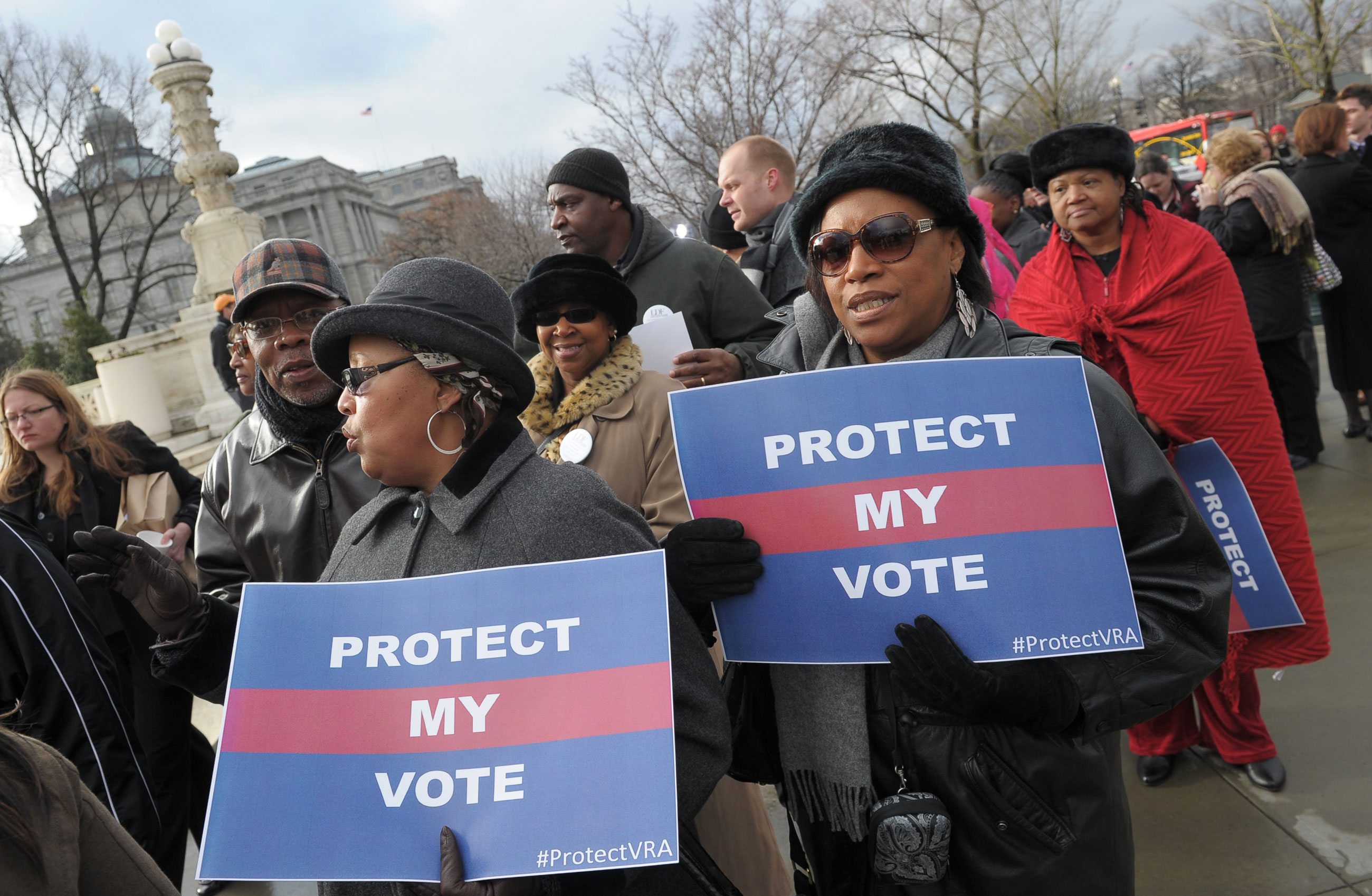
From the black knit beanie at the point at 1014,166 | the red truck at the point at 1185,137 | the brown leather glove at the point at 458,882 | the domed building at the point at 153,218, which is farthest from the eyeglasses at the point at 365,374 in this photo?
the red truck at the point at 1185,137

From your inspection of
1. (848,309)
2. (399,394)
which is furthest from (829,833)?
(399,394)

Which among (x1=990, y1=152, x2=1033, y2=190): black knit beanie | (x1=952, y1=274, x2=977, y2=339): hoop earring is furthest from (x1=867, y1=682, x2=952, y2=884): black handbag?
(x1=990, y1=152, x2=1033, y2=190): black knit beanie

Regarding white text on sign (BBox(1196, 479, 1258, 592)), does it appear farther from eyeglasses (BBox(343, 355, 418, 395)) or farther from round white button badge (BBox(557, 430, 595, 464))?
eyeglasses (BBox(343, 355, 418, 395))

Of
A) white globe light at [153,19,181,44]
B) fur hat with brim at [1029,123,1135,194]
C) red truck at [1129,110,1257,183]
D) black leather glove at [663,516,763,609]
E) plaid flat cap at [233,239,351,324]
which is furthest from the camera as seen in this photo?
red truck at [1129,110,1257,183]

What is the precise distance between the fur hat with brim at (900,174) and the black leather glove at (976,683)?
0.83m

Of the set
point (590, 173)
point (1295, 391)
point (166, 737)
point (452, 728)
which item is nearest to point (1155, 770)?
point (452, 728)

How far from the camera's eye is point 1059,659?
65.7 inches

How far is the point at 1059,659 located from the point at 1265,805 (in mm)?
2273

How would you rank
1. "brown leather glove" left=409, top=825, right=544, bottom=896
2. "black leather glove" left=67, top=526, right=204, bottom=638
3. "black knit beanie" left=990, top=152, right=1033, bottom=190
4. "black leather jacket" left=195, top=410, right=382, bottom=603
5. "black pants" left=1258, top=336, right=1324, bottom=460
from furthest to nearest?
"black knit beanie" left=990, top=152, right=1033, bottom=190 < "black pants" left=1258, top=336, right=1324, bottom=460 < "black leather jacket" left=195, top=410, right=382, bottom=603 < "black leather glove" left=67, top=526, right=204, bottom=638 < "brown leather glove" left=409, top=825, right=544, bottom=896

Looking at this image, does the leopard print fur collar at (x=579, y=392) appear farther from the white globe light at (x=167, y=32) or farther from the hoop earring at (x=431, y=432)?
the white globe light at (x=167, y=32)

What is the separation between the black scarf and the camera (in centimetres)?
261

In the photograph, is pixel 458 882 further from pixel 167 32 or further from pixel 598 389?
pixel 167 32

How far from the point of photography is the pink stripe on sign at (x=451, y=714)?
4.94ft

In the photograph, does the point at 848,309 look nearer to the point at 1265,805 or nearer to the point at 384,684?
the point at 384,684
